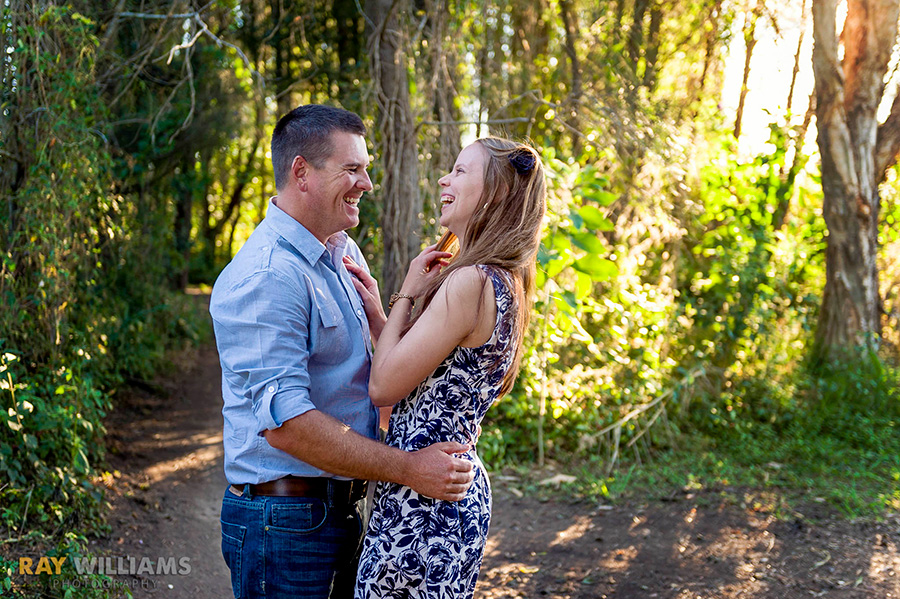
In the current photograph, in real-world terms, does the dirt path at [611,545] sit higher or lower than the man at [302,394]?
lower

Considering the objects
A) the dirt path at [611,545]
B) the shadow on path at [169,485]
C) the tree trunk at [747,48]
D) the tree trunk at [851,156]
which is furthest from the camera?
the tree trunk at [747,48]

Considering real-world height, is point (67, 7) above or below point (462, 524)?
above

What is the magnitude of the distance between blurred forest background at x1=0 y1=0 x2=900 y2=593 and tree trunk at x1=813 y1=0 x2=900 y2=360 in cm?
2

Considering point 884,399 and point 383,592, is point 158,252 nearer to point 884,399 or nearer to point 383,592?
point 383,592

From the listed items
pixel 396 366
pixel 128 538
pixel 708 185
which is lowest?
pixel 128 538

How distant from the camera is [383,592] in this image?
5.67 feet

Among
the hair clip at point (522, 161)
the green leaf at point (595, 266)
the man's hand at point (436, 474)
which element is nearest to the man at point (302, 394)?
the man's hand at point (436, 474)

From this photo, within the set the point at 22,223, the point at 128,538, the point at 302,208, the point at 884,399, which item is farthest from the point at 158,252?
the point at 884,399

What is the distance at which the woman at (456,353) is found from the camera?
1.72m

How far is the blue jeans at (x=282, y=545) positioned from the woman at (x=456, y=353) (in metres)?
0.10

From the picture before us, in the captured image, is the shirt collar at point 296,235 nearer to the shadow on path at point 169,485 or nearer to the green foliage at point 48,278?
the green foliage at point 48,278

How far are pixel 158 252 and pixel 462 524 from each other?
5758 mm

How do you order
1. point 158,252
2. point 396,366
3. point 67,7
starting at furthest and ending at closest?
point 158,252
point 67,7
point 396,366

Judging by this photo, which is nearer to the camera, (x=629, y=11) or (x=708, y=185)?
(x=708, y=185)
